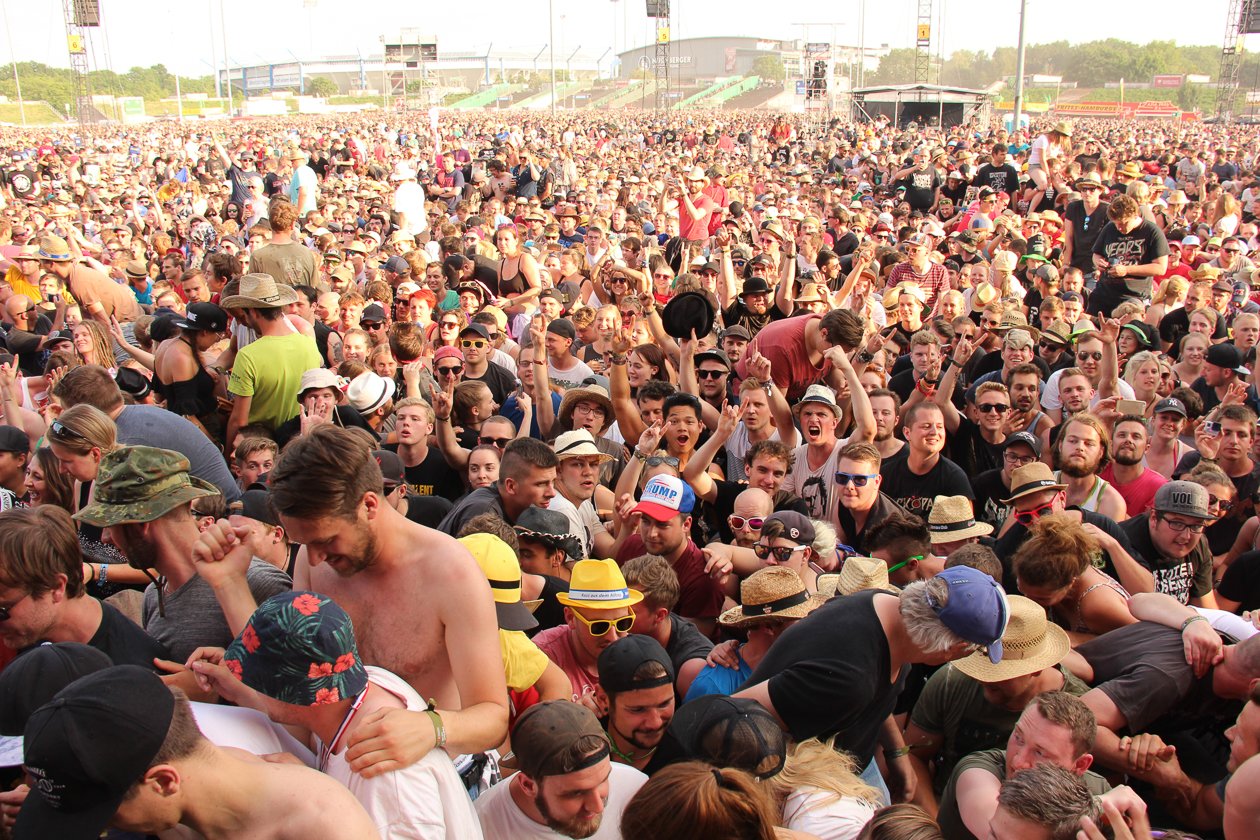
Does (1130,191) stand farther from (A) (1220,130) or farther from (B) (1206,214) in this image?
(A) (1220,130)

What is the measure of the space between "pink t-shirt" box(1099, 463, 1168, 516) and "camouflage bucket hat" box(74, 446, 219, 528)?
4.35 metres

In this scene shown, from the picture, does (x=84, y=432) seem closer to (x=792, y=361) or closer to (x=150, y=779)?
(x=150, y=779)

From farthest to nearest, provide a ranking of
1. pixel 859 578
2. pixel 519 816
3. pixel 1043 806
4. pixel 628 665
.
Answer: pixel 859 578 → pixel 628 665 → pixel 519 816 → pixel 1043 806

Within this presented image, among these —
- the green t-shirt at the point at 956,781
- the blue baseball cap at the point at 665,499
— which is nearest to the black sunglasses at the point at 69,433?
the blue baseball cap at the point at 665,499

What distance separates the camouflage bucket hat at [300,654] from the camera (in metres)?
1.98

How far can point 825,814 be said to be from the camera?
2.51 metres

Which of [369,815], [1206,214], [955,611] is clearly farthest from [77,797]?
[1206,214]

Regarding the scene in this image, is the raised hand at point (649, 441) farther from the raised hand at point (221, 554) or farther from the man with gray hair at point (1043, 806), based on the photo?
the man with gray hair at point (1043, 806)

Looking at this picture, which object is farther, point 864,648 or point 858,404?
→ point 858,404

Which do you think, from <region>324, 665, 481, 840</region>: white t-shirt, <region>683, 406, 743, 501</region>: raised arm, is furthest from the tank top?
<region>324, 665, 481, 840</region>: white t-shirt

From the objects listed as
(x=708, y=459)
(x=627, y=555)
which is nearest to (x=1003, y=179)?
(x=708, y=459)

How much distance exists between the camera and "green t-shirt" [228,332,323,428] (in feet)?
18.0

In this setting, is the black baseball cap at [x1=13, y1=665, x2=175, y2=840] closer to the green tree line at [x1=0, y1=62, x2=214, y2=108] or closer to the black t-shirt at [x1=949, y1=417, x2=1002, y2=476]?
the black t-shirt at [x1=949, y1=417, x2=1002, y2=476]

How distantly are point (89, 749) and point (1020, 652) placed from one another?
8.50 feet
